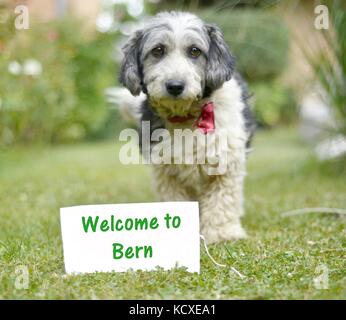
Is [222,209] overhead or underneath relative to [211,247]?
overhead

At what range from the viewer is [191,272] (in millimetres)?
3084

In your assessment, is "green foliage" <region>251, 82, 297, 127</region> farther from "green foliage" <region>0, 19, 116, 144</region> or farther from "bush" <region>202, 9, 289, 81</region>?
"green foliage" <region>0, 19, 116, 144</region>

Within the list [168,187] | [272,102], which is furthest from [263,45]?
[168,187]

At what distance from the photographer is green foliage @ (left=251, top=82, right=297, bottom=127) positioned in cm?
1415

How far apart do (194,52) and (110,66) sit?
915 cm

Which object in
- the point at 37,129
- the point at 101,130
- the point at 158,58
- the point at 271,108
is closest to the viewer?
the point at 158,58

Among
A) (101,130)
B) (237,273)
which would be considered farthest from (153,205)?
(101,130)

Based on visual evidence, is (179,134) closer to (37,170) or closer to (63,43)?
(37,170)

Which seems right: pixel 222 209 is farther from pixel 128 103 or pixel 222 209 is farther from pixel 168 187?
pixel 128 103

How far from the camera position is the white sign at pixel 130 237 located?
122 inches

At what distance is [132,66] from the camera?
152 inches

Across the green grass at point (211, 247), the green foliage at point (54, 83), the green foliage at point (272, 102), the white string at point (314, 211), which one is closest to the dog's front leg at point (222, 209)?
the green grass at point (211, 247)

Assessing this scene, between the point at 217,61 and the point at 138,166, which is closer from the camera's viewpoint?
the point at 217,61
